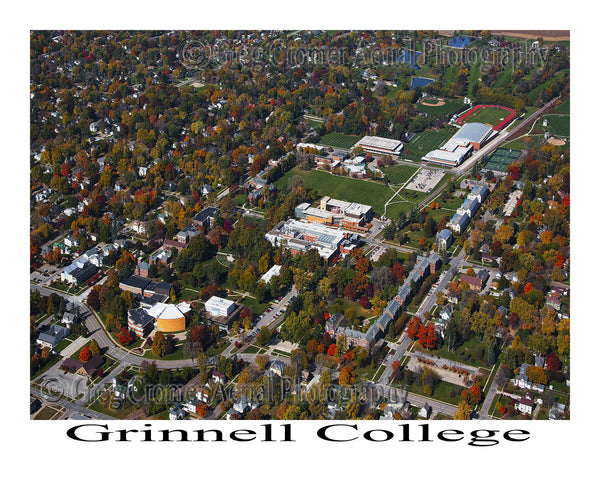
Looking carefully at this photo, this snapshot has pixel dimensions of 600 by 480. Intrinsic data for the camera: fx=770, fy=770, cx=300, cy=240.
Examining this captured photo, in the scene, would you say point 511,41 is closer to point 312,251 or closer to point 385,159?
Result: point 385,159

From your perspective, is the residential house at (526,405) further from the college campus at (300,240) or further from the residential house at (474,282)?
the residential house at (474,282)

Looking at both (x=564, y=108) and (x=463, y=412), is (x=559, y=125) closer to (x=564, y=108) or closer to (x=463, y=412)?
(x=564, y=108)

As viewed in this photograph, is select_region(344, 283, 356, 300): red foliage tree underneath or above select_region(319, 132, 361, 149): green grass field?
underneath

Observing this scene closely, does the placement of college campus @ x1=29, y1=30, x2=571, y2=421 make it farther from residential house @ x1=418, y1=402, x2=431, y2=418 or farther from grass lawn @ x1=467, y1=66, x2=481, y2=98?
grass lawn @ x1=467, y1=66, x2=481, y2=98

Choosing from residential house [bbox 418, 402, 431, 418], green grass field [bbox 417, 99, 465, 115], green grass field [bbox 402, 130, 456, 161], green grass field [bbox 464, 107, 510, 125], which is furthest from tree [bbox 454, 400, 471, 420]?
green grass field [bbox 417, 99, 465, 115]

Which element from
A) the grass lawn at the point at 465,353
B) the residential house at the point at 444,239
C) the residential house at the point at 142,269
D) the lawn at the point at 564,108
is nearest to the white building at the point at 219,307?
the residential house at the point at 142,269

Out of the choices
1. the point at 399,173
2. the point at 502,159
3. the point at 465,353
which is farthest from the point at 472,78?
the point at 465,353
